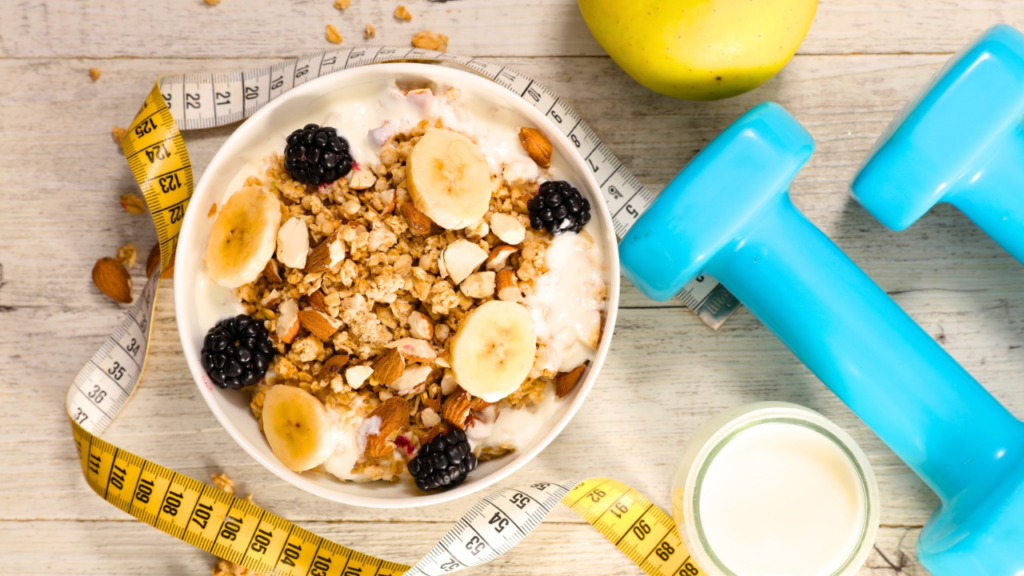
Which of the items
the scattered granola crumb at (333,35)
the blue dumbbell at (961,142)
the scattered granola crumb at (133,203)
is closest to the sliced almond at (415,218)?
the scattered granola crumb at (333,35)

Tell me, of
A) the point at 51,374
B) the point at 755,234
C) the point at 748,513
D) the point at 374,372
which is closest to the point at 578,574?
the point at 748,513

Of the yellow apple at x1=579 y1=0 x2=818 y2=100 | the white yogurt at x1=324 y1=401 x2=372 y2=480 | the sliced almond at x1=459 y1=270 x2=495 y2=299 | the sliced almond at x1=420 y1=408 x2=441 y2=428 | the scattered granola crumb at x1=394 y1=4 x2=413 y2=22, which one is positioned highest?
the yellow apple at x1=579 y1=0 x2=818 y2=100

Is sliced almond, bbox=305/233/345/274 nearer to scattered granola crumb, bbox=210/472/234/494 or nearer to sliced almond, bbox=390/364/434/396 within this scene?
sliced almond, bbox=390/364/434/396

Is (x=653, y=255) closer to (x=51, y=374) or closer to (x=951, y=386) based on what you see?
(x=951, y=386)

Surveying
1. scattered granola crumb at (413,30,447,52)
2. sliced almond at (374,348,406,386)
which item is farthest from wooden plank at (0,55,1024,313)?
sliced almond at (374,348,406,386)

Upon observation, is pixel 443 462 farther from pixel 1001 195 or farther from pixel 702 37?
pixel 1001 195

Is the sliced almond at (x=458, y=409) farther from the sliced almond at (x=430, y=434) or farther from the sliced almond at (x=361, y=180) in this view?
the sliced almond at (x=361, y=180)
